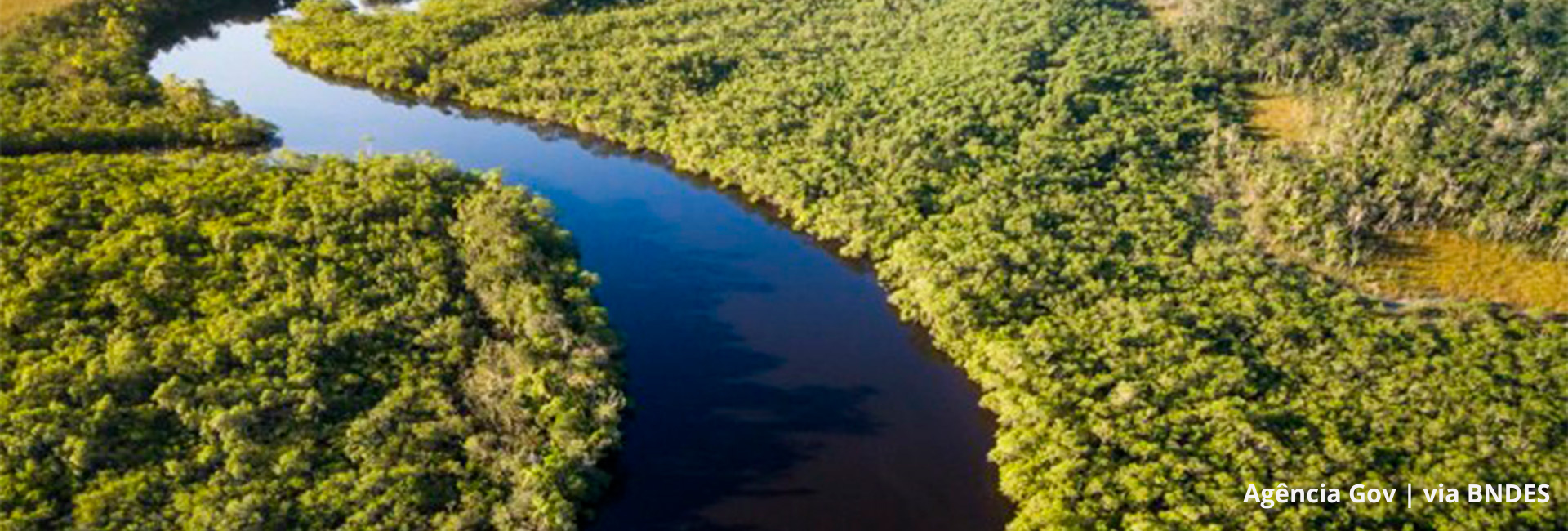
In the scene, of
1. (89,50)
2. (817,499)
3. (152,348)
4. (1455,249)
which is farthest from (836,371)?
(89,50)

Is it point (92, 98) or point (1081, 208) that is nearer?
point (1081, 208)

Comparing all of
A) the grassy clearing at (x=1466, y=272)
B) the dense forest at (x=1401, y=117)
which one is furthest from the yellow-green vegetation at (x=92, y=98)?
the grassy clearing at (x=1466, y=272)

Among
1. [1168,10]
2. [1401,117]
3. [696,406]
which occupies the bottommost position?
[696,406]

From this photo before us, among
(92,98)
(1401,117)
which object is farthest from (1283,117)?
(92,98)

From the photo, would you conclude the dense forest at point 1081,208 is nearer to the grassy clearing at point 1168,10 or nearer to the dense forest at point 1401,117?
the dense forest at point 1401,117

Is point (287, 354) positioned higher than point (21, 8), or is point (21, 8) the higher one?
point (21, 8)

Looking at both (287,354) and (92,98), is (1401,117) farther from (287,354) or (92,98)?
(92,98)
